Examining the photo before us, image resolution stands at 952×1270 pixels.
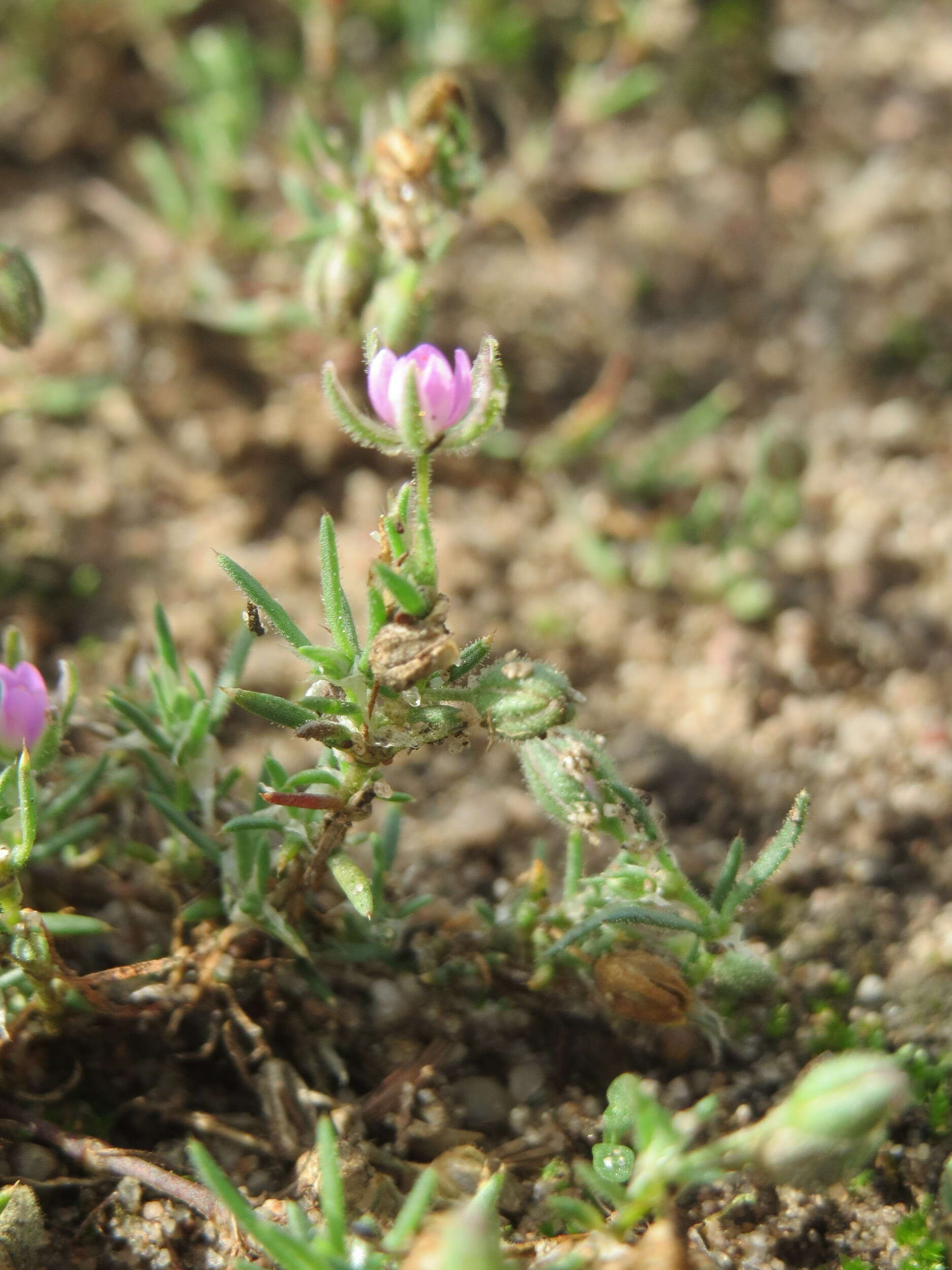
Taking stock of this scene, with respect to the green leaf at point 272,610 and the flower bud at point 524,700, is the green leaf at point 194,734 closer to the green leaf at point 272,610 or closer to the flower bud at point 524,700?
the green leaf at point 272,610

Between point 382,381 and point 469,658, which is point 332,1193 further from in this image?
point 382,381

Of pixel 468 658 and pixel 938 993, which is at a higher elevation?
pixel 468 658

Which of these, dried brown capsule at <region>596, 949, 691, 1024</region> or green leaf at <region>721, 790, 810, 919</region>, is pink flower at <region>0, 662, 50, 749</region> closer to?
dried brown capsule at <region>596, 949, 691, 1024</region>

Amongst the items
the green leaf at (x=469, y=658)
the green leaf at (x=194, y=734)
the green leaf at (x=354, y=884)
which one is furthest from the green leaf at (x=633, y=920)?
the green leaf at (x=194, y=734)

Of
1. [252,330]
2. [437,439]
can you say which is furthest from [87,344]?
[437,439]

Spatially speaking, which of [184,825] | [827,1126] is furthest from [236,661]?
[827,1126]

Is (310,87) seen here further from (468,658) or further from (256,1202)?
(256,1202)
